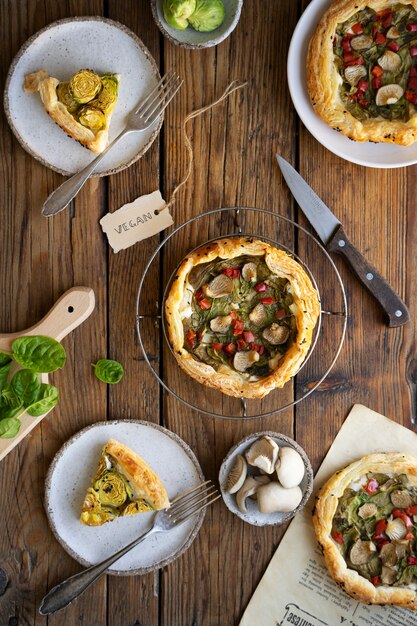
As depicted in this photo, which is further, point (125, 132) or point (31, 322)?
point (31, 322)

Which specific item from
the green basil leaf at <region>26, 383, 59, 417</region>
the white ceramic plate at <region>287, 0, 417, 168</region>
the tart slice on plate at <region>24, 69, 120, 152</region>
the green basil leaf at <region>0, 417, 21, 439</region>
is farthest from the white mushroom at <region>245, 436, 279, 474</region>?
the tart slice on plate at <region>24, 69, 120, 152</region>

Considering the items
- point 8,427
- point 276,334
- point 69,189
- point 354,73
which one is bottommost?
point 8,427

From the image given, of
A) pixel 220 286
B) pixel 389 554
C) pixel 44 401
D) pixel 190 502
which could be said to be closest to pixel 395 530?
pixel 389 554

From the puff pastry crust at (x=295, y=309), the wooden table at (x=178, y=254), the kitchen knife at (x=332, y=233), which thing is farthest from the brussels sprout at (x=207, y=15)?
the puff pastry crust at (x=295, y=309)

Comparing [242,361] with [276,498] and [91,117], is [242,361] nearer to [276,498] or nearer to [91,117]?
[276,498]

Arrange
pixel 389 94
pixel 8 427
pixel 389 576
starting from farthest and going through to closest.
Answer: pixel 389 576
pixel 389 94
pixel 8 427

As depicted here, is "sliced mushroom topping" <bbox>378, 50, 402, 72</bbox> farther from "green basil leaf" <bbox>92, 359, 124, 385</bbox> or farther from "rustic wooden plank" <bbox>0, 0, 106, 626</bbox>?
"green basil leaf" <bbox>92, 359, 124, 385</bbox>
